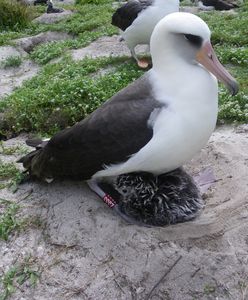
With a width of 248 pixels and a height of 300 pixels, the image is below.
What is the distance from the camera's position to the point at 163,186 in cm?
337

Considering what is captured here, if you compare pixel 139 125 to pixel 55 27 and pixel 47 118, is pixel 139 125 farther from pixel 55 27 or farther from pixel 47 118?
pixel 55 27

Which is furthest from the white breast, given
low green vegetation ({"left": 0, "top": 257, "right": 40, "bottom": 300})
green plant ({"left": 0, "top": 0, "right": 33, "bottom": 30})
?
green plant ({"left": 0, "top": 0, "right": 33, "bottom": 30})

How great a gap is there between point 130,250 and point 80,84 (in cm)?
256

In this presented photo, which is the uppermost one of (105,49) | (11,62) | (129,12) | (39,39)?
(129,12)

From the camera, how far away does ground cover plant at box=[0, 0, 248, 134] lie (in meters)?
5.01

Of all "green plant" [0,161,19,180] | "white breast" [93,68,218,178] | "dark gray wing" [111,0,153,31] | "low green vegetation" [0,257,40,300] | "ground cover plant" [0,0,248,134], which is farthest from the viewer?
"dark gray wing" [111,0,153,31]

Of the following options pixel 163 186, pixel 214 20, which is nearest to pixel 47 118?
pixel 163 186

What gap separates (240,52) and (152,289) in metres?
3.77

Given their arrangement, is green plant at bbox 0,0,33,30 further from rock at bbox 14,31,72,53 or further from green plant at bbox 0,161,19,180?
green plant at bbox 0,161,19,180

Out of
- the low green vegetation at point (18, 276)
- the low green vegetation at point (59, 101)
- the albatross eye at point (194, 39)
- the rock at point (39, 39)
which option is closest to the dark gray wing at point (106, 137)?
the albatross eye at point (194, 39)

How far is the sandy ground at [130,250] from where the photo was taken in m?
2.93

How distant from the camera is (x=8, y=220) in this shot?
347 centimetres

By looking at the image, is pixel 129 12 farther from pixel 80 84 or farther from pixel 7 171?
pixel 7 171

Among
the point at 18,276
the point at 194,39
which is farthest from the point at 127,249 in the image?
the point at 194,39
